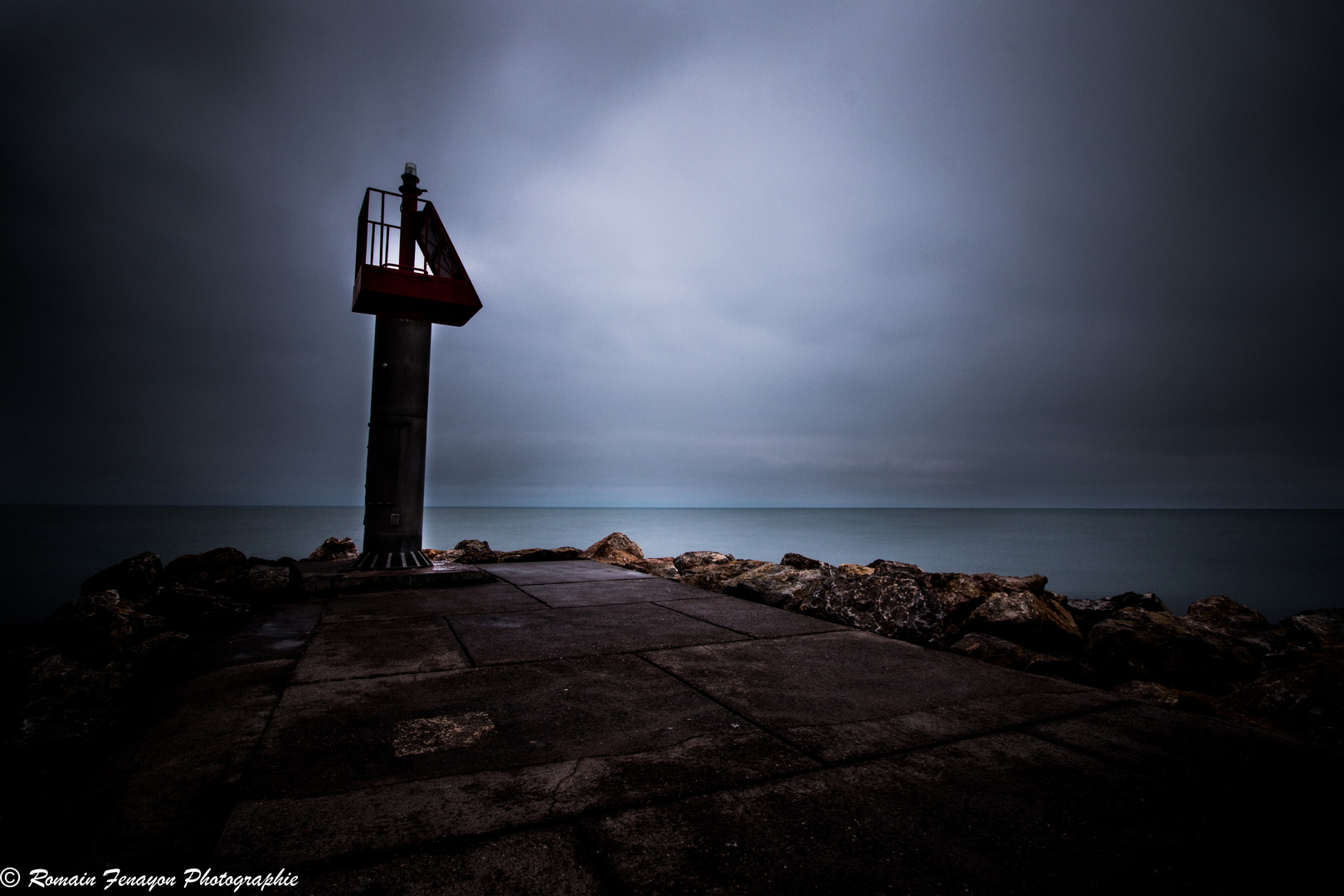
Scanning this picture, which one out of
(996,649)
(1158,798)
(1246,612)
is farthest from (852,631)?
(1246,612)

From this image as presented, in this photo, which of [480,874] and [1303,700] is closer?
[480,874]

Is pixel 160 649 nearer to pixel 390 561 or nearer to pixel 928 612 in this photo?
pixel 390 561

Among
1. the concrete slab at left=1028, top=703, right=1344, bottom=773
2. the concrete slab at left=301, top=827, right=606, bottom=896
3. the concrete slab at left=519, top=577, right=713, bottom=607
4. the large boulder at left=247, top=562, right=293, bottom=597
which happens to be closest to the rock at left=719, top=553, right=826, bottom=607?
the concrete slab at left=519, top=577, right=713, bottom=607

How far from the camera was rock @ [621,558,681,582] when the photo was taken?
872 centimetres

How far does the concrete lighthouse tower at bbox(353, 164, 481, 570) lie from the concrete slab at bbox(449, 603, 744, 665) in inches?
124

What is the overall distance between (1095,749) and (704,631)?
8.53ft

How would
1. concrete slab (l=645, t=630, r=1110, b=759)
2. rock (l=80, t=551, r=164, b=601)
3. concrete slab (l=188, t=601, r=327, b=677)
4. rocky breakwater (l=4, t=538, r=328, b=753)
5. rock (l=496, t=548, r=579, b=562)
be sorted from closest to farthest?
1. concrete slab (l=645, t=630, r=1110, b=759)
2. rocky breakwater (l=4, t=538, r=328, b=753)
3. concrete slab (l=188, t=601, r=327, b=677)
4. rock (l=80, t=551, r=164, b=601)
5. rock (l=496, t=548, r=579, b=562)

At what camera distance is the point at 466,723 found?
8.63ft

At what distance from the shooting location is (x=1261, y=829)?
1.81 meters

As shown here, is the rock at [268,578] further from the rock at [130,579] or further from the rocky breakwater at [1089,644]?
the rocky breakwater at [1089,644]

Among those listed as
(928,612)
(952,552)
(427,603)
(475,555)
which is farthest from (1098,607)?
(952,552)

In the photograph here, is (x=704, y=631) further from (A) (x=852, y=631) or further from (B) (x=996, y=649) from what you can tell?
(B) (x=996, y=649)

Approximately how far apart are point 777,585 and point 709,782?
4.20 metres

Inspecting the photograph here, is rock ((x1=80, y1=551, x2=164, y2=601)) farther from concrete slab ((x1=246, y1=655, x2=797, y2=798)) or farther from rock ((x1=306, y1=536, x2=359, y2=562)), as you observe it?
concrete slab ((x1=246, y1=655, x2=797, y2=798))
